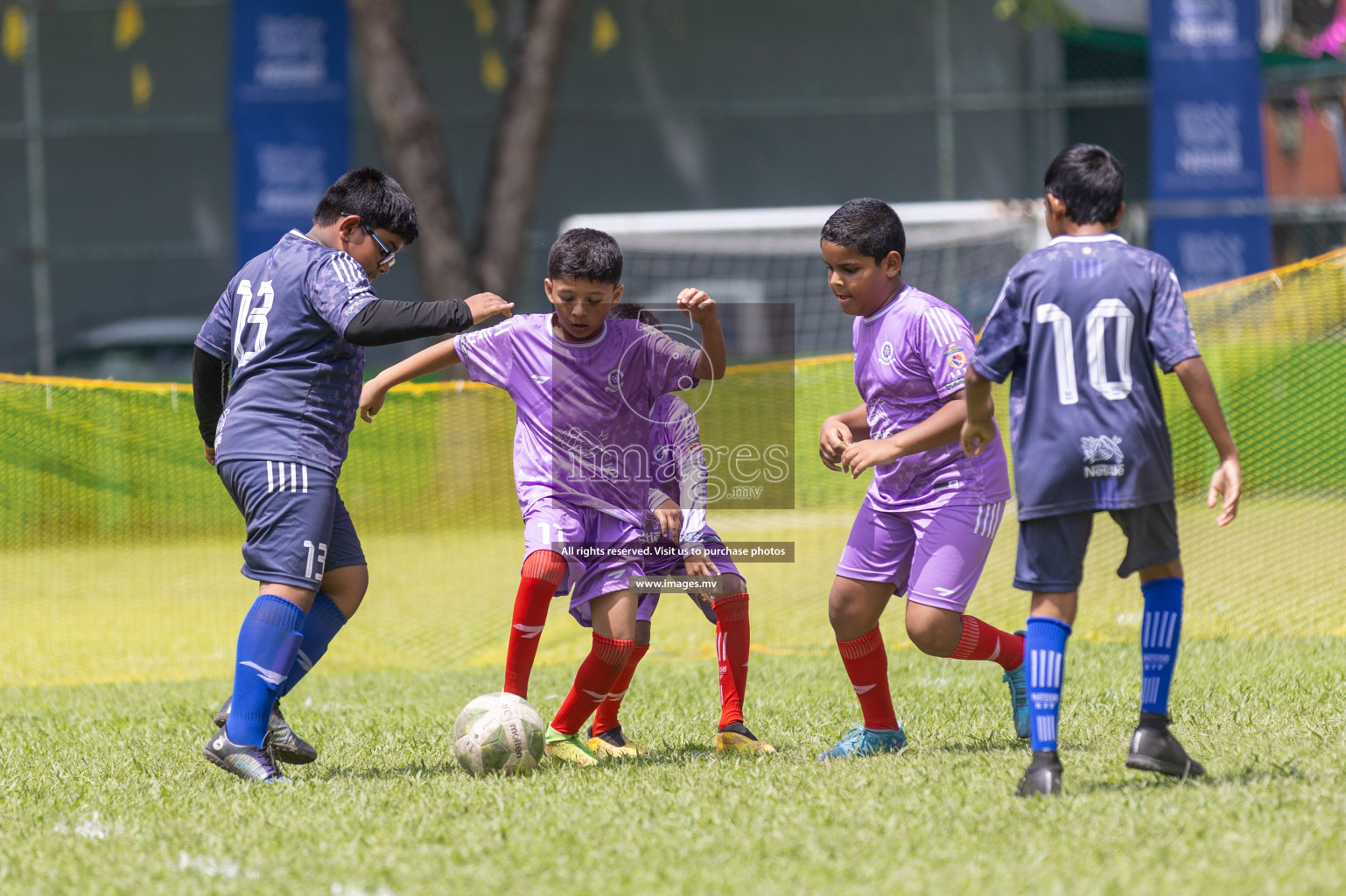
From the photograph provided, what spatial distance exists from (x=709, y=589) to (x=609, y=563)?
1.34 ft

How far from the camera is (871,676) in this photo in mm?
4898

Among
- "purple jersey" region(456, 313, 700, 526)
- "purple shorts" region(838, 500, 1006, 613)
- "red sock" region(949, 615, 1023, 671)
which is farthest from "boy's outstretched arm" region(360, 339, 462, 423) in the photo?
"red sock" region(949, 615, 1023, 671)

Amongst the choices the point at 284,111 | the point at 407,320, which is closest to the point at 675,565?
the point at 407,320

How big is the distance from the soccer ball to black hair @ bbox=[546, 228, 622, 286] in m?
1.42

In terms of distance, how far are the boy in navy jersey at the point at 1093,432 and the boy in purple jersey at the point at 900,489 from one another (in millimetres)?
611

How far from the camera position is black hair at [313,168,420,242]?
15.8ft

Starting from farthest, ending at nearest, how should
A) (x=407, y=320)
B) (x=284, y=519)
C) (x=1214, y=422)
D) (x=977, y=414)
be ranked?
(x=284, y=519) → (x=407, y=320) → (x=977, y=414) → (x=1214, y=422)

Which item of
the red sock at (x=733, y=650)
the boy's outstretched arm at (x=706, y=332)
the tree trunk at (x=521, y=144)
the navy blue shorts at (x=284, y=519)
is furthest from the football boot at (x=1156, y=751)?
the tree trunk at (x=521, y=144)

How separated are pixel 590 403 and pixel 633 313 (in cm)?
44

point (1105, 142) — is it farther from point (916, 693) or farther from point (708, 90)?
point (916, 693)

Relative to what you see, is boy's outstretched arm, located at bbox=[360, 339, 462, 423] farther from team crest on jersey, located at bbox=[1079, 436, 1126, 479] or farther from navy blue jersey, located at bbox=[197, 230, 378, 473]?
team crest on jersey, located at bbox=[1079, 436, 1126, 479]

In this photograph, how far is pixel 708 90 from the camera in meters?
19.5

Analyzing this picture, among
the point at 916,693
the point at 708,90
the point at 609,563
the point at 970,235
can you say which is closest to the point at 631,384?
the point at 609,563

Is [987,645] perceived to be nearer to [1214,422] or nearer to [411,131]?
[1214,422]
